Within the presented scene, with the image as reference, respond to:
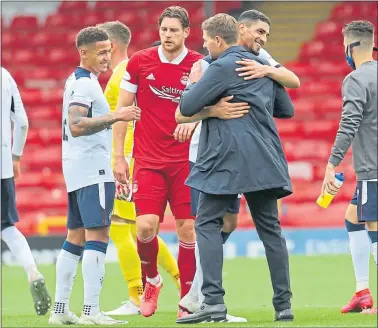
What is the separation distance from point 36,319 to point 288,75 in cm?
268

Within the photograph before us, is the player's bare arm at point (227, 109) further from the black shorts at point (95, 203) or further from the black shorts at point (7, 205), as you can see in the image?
the black shorts at point (7, 205)

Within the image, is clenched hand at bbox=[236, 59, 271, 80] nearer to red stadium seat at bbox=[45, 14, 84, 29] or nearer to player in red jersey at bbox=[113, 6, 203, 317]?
player in red jersey at bbox=[113, 6, 203, 317]

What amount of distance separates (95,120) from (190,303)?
5.04 ft

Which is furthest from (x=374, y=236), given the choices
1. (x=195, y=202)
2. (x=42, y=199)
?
(x=42, y=199)

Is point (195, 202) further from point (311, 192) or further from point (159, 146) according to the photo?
A: point (311, 192)

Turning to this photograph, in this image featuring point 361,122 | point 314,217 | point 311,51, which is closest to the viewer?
point 361,122

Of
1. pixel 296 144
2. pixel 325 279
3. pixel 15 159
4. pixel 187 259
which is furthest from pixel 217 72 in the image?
pixel 296 144

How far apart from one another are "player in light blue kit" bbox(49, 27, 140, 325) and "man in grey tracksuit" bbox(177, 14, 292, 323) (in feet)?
2.11

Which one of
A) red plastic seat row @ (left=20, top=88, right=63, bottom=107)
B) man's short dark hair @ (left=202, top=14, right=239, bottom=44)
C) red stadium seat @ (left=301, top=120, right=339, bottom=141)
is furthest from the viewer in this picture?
red plastic seat row @ (left=20, top=88, right=63, bottom=107)

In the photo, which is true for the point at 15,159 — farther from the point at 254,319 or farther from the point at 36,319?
the point at 254,319

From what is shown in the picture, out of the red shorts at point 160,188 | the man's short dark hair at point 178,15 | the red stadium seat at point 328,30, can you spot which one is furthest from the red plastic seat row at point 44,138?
the man's short dark hair at point 178,15

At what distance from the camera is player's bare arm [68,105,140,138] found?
7277mm

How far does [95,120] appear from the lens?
7.28 meters

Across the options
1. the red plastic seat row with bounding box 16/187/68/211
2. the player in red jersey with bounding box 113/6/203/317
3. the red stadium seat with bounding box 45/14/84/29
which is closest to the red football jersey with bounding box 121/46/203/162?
the player in red jersey with bounding box 113/6/203/317
